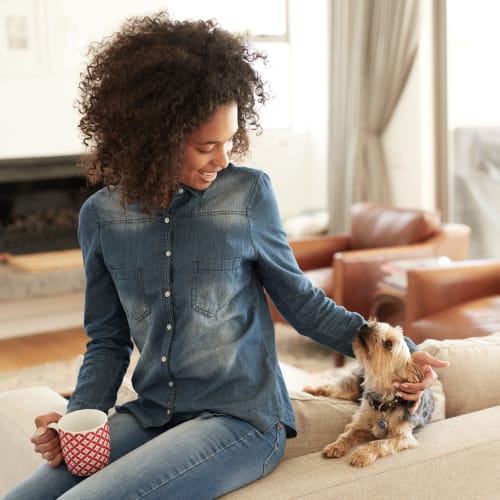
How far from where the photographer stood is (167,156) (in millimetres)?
1345

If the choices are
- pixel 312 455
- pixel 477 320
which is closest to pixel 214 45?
pixel 312 455

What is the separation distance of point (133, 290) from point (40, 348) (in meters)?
3.42

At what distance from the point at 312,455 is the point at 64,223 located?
4021mm

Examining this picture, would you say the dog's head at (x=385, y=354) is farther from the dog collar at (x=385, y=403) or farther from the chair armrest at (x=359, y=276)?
the chair armrest at (x=359, y=276)

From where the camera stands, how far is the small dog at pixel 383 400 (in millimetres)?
1388

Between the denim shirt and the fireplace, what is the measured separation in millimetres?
3603

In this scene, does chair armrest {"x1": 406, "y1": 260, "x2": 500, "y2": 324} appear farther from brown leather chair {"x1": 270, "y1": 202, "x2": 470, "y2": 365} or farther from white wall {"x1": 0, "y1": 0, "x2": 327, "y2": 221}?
white wall {"x1": 0, "y1": 0, "x2": 327, "y2": 221}

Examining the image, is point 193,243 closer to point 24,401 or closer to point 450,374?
point 450,374

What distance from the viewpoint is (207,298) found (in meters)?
1.40

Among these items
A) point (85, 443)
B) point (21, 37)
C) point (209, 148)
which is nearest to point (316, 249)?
point (21, 37)

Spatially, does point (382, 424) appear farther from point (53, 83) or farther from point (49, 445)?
point (53, 83)

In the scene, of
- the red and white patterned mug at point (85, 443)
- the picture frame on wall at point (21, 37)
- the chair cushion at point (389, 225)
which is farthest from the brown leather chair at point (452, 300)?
the picture frame on wall at point (21, 37)

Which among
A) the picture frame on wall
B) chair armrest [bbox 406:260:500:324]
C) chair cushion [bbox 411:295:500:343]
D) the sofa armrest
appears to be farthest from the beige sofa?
the picture frame on wall

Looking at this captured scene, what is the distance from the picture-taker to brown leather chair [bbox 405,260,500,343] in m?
3.11
